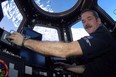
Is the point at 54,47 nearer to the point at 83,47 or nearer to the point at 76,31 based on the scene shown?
the point at 83,47

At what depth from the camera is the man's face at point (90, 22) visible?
1.78 m

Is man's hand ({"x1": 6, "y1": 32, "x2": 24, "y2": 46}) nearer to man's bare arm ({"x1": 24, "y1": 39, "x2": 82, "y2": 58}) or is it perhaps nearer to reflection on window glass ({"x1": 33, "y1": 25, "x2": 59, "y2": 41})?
man's bare arm ({"x1": 24, "y1": 39, "x2": 82, "y2": 58})

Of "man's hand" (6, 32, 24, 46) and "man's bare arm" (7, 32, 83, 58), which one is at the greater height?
"man's hand" (6, 32, 24, 46)

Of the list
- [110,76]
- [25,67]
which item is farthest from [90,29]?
[25,67]

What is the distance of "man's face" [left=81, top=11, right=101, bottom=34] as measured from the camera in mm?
1778

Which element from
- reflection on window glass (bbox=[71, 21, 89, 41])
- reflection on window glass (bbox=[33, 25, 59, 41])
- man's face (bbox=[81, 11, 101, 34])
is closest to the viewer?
man's face (bbox=[81, 11, 101, 34])

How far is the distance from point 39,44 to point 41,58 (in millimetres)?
2208

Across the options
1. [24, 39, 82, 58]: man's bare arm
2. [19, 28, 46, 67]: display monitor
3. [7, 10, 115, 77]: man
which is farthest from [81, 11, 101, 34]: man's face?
[19, 28, 46, 67]: display monitor

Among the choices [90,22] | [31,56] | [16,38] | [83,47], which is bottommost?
[83,47]

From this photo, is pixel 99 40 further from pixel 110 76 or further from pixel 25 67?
pixel 25 67

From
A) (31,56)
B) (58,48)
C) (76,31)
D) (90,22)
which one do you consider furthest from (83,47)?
(76,31)

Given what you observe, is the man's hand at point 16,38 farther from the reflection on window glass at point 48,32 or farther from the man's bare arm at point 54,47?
the reflection on window glass at point 48,32

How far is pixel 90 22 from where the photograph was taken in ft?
5.91

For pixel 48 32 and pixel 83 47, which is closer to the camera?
pixel 83 47
